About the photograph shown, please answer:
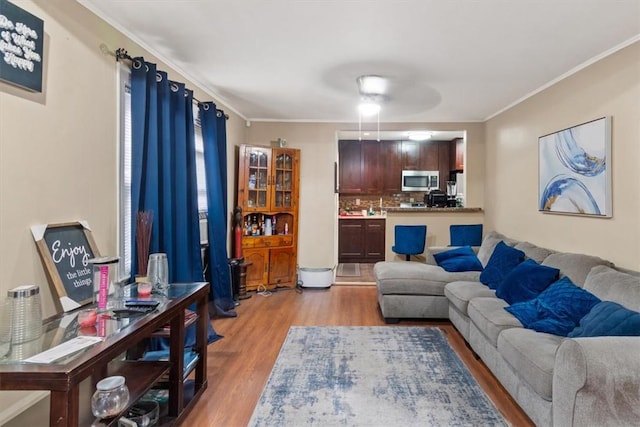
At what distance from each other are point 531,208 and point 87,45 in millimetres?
4186

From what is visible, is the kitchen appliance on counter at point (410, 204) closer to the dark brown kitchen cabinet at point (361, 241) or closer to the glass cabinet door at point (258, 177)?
the dark brown kitchen cabinet at point (361, 241)

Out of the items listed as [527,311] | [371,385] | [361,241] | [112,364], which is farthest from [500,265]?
[361,241]

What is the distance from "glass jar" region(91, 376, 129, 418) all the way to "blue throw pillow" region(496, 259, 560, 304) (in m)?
2.70

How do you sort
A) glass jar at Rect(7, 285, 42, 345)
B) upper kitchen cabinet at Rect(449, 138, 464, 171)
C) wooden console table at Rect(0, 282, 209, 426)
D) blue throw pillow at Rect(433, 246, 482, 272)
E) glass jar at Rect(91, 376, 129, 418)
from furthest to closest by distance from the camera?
upper kitchen cabinet at Rect(449, 138, 464, 171), blue throw pillow at Rect(433, 246, 482, 272), glass jar at Rect(91, 376, 129, 418), glass jar at Rect(7, 285, 42, 345), wooden console table at Rect(0, 282, 209, 426)

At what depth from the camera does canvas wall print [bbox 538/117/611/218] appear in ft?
8.71

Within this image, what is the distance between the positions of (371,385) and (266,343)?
1122 mm

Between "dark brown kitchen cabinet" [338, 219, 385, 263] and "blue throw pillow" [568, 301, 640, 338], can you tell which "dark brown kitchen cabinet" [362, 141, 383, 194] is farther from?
"blue throw pillow" [568, 301, 640, 338]

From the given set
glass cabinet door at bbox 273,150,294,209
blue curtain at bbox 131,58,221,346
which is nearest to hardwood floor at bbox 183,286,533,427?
blue curtain at bbox 131,58,221,346

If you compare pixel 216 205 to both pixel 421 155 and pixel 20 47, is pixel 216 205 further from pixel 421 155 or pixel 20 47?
pixel 421 155

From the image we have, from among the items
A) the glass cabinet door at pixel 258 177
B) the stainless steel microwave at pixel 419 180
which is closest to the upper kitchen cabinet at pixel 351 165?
the stainless steel microwave at pixel 419 180

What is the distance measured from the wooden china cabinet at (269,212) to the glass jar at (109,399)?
3069mm

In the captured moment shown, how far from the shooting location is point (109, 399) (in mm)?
1506

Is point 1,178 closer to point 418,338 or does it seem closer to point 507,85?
point 418,338

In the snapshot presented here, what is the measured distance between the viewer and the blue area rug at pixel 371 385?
6.58ft
